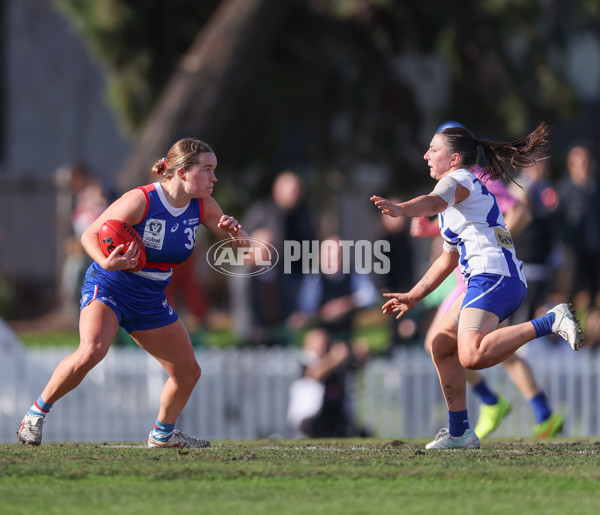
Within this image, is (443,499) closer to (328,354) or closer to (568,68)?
(328,354)

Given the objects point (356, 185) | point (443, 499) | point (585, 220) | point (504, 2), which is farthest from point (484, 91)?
point (443, 499)

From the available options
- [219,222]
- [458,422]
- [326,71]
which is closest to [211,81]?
[326,71]

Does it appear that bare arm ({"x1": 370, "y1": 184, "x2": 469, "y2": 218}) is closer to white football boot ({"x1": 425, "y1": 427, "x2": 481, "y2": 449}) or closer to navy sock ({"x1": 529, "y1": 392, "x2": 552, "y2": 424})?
white football boot ({"x1": 425, "y1": 427, "x2": 481, "y2": 449})

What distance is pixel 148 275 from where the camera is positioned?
6129 millimetres

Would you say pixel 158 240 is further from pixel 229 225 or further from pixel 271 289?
pixel 271 289

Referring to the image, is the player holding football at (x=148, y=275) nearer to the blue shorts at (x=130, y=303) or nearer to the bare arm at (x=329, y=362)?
the blue shorts at (x=130, y=303)

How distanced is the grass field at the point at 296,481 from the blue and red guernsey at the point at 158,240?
1.03m

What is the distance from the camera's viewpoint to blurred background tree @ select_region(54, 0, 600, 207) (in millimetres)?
14938

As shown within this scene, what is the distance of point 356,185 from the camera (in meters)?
21.0

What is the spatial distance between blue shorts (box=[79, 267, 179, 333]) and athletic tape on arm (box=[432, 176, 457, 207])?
1812mm

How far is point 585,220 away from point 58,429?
6.84 m

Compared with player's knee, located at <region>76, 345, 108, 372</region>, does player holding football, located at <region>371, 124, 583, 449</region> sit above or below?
above

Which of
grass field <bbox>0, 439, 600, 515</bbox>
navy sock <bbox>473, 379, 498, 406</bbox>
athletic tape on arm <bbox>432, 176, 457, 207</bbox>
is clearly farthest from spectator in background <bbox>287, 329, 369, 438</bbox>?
athletic tape on arm <bbox>432, 176, 457, 207</bbox>

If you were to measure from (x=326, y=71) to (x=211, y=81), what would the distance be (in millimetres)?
2048
